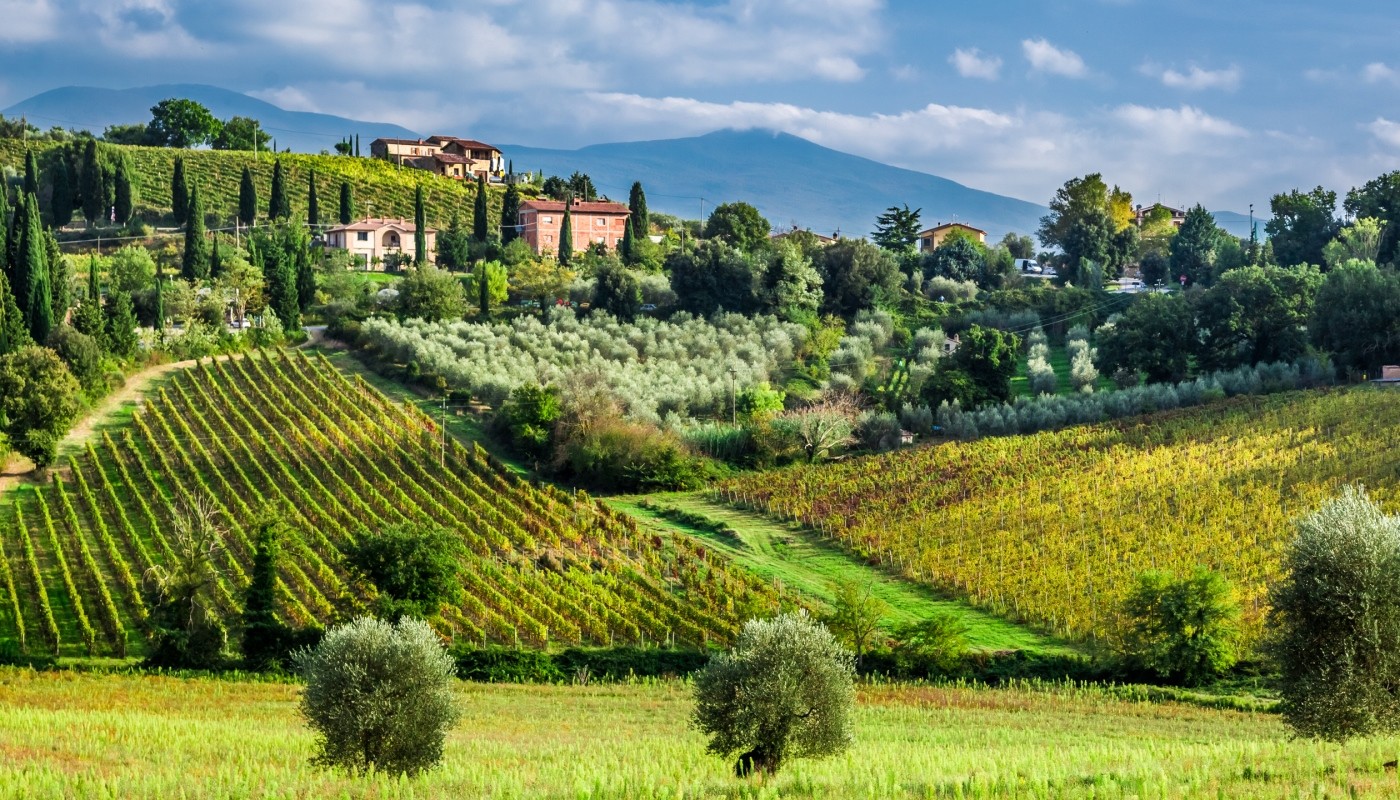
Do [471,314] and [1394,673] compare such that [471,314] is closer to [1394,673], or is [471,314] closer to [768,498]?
[768,498]

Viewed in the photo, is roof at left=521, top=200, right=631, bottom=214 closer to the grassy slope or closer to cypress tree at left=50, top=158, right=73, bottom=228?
cypress tree at left=50, top=158, right=73, bottom=228

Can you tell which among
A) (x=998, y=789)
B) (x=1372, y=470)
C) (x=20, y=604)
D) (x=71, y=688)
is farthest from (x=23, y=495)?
(x=1372, y=470)

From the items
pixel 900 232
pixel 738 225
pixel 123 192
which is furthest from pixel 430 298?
pixel 900 232

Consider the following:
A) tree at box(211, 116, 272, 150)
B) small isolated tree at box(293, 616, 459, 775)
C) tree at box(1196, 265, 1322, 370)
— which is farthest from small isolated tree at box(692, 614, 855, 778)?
tree at box(211, 116, 272, 150)

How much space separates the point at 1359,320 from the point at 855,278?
1065 inches

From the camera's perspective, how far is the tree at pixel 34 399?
5331 centimetres

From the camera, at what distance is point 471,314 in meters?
79.8

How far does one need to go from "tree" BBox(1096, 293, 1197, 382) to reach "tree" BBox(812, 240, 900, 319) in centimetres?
1708

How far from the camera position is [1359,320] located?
6316 cm

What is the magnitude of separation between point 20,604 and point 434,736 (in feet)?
73.9

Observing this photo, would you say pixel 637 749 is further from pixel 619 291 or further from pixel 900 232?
pixel 900 232

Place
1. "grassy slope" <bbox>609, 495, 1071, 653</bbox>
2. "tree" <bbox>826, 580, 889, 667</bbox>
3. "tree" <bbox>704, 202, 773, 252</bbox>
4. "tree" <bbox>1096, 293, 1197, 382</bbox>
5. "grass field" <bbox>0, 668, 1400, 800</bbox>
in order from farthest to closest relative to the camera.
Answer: "tree" <bbox>704, 202, 773, 252</bbox>, "tree" <bbox>1096, 293, 1197, 382</bbox>, "grassy slope" <bbox>609, 495, 1071, 653</bbox>, "tree" <bbox>826, 580, 889, 667</bbox>, "grass field" <bbox>0, 668, 1400, 800</bbox>

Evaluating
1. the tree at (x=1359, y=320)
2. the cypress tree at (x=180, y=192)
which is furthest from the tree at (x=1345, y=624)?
the cypress tree at (x=180, y=192)

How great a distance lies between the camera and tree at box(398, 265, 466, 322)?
251 feet
